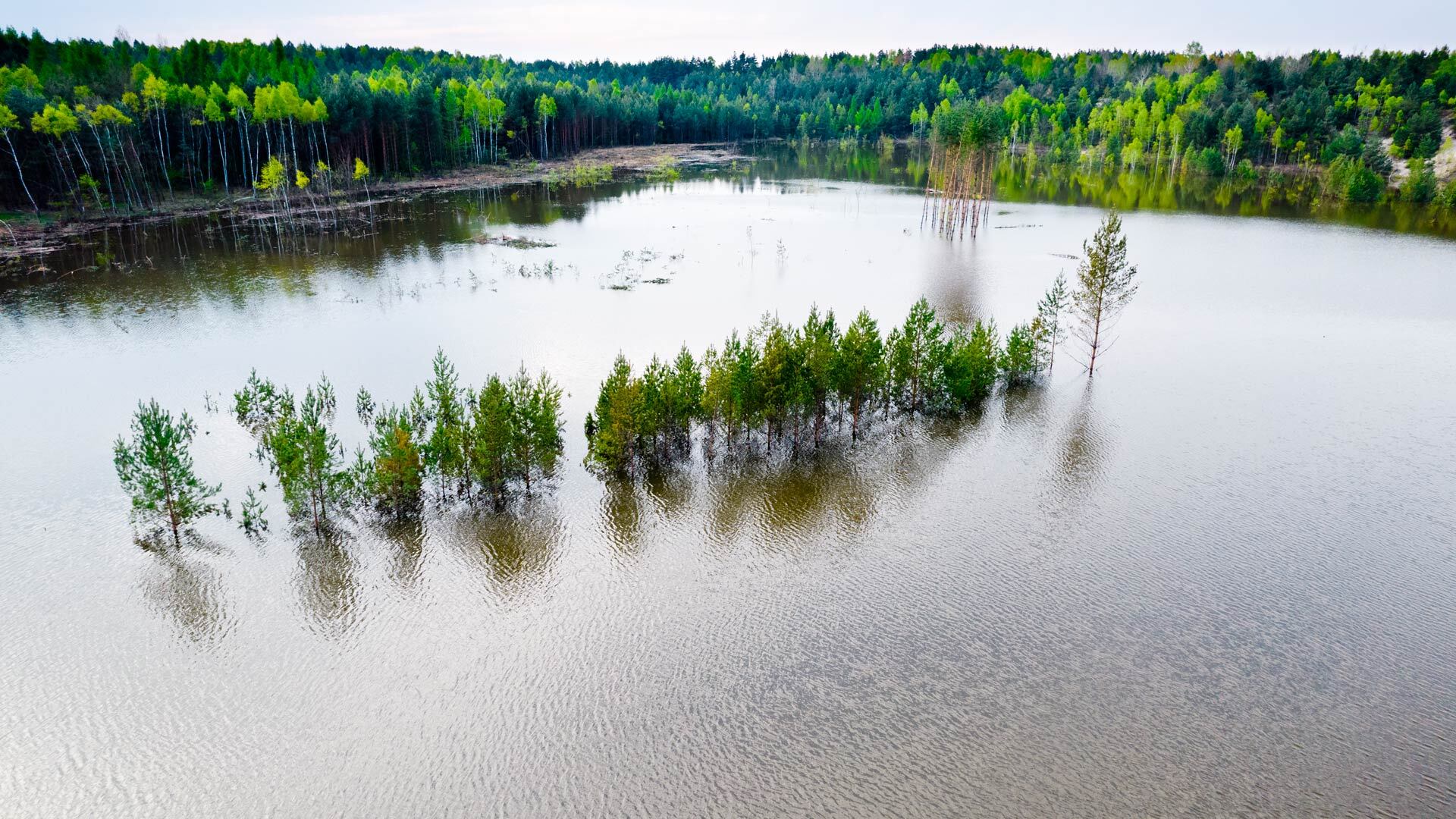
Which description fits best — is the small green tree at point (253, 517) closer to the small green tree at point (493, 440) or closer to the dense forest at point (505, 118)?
the small green tree at point (493, 440)

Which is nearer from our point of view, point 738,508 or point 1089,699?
point 1089,699

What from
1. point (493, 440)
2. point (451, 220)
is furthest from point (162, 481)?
point (451, 220)

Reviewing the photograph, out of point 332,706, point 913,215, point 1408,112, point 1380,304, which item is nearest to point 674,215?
point 913,215

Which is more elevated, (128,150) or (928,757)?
(128,150)

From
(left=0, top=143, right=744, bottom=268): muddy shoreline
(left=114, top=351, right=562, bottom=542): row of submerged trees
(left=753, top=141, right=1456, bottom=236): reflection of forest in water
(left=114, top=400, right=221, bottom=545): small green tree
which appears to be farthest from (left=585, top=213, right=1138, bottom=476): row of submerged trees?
(left=753, top=141, right=1456, bottom=236): reflection of forest in water

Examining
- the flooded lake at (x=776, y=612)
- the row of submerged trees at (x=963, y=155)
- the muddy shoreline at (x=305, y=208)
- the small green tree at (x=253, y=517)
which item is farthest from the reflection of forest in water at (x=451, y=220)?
the small green tree at (x=253, y=517)

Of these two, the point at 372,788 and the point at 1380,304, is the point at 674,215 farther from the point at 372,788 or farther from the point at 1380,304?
the point at 372,788
